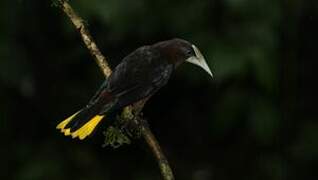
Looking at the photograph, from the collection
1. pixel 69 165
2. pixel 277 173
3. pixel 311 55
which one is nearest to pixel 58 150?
pixel 69 165

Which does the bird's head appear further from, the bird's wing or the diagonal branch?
the diagonal branch

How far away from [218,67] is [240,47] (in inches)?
10.9

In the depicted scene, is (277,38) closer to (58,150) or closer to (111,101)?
(58,150)

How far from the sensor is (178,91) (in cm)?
441

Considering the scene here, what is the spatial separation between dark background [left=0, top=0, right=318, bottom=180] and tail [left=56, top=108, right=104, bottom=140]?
5.56 ft

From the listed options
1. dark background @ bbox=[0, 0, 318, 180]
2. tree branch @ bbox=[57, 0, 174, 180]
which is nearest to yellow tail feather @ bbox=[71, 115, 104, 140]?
tree branch @ bbox=[57, 0, 174, 180]

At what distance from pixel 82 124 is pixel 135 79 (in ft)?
0.43

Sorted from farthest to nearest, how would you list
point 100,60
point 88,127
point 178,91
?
point 178,91 < point 100,60 < point 88,127

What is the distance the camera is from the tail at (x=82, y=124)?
154 centimetres

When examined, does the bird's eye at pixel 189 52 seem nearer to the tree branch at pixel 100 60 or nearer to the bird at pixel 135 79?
the bird at pixel 135 79

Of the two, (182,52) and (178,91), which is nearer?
(182,52)

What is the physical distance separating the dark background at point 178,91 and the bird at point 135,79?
62.5 inches

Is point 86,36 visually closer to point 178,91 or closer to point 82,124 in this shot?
point 82,124

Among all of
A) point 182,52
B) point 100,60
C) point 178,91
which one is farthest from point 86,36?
point 178,91
